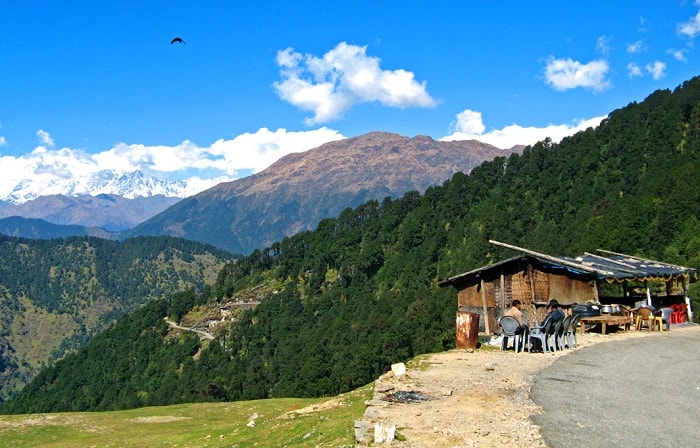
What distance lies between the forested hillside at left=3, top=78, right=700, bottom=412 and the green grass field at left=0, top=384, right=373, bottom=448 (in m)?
64.3

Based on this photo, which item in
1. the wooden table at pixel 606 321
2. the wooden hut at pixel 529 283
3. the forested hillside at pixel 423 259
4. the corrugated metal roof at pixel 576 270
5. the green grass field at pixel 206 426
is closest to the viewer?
the green grass field at pixel 206 426

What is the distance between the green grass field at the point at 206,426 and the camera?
14250 millimetres

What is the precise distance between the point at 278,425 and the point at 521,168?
17733cm

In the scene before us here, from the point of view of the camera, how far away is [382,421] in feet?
38.6

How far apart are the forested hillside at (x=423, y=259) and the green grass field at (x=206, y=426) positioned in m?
64.3

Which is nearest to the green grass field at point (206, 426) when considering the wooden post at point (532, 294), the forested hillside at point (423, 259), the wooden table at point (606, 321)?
the wooden post at point (532, 294)

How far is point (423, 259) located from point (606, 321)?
135 metres

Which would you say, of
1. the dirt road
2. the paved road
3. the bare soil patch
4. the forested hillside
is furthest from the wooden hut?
the forested hillside

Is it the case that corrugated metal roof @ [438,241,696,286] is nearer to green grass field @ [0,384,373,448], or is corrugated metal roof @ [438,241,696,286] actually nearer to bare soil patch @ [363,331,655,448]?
green grass field @ [0,384,373,448]

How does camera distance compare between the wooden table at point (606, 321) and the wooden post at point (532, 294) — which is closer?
the wooden table at point (606, 321)

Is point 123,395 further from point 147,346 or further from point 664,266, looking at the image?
point 664,266

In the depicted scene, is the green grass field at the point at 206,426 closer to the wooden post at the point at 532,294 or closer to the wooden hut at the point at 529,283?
the wooden hut at the point at 529,283

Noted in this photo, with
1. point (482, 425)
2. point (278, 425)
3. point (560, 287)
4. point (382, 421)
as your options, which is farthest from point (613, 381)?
point (560, 287)

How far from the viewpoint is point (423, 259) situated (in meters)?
165
